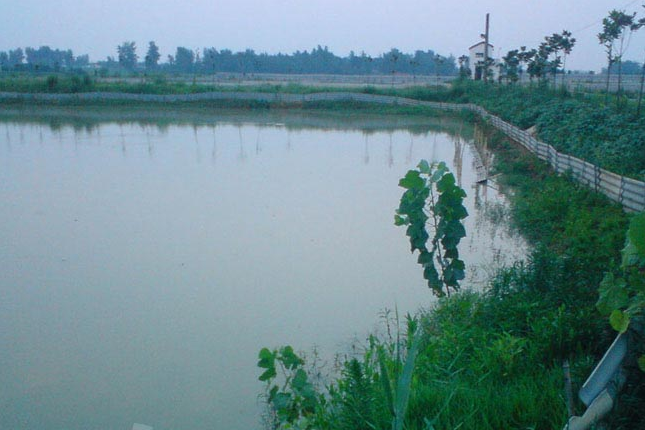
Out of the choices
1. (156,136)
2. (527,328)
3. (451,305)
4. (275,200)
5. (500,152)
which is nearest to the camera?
(527,328)

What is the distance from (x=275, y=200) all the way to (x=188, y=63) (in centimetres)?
9928

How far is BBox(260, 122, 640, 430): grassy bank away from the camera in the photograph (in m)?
3.44

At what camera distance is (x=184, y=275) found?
27.3ft

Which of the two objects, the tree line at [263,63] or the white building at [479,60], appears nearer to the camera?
the white building at [479,60]

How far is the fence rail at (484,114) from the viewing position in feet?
31.1

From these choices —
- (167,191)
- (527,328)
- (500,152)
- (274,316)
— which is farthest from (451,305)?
(500,152)

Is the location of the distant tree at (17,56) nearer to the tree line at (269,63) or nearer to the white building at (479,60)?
the tree line at (269,63)

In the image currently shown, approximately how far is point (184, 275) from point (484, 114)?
2312 centimetres

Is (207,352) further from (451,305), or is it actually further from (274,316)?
(451,305)

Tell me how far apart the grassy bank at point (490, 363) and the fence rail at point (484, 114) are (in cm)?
258

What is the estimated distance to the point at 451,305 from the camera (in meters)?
6.01

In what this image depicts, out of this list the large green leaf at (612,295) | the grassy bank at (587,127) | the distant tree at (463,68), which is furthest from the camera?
the distant tree at (463,68)

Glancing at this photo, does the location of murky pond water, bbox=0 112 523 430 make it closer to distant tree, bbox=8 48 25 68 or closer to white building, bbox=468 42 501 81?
white building, bbox=468 42 501 81

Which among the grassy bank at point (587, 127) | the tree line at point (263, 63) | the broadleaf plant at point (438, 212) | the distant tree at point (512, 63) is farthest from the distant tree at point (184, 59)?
the broadleaf plant at point (438, 212)
